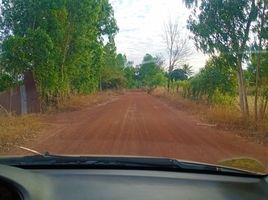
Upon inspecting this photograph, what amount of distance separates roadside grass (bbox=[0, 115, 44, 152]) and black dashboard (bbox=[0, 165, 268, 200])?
9669 millimetres

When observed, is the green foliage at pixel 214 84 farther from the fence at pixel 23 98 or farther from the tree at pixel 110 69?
the tree at pixel 110 69

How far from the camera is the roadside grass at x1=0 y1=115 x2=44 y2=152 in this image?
525 inches

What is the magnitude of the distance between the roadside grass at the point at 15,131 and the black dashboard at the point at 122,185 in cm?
967

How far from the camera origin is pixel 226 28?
1853cm

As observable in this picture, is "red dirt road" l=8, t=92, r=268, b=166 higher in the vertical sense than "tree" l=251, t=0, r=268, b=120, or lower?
lower

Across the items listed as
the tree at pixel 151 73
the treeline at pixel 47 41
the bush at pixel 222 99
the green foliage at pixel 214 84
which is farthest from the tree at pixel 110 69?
the bush at pixel 222 99

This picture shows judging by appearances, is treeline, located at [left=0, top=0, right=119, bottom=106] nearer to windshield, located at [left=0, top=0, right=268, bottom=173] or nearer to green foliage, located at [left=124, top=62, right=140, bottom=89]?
windshield, located at [left=0, top=0, right=268, bottom=173]

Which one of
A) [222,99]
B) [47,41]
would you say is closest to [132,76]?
[222,99]

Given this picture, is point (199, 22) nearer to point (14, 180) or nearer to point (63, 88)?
point (63, 88)

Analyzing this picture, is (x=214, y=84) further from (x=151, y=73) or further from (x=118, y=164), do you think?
(x=151, y=73)

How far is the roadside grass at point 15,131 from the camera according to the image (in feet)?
43.7

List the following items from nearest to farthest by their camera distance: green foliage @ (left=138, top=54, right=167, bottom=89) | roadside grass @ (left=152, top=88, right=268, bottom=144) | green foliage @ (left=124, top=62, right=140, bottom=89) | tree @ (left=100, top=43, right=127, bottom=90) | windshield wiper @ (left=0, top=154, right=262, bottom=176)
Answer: windshield wiper @ (left=0, top=154, right=262, bottom=176), roadside grass @ (left=152, top=88, right=268, bottom=144), tree @ (left=100, top=43, right=127, bottom=90), green foliage @ (left=138, top=54, right=167, bottom=89), green foliage @ (left=124, top=62, right=140, bottom=89)

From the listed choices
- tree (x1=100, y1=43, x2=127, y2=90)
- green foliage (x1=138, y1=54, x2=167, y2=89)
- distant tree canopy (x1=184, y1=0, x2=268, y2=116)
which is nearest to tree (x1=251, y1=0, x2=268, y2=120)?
distant tree canopy (x1=184, y1=0, x2=268, y2=116)

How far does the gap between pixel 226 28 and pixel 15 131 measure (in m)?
8.00
